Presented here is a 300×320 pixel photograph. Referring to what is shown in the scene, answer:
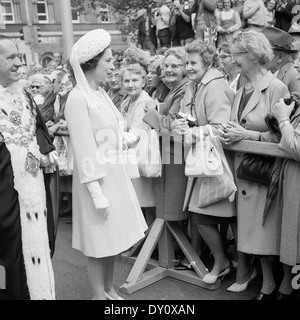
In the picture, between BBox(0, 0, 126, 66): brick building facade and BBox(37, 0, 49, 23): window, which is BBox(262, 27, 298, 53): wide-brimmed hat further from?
BBox(37, 0, 49, 23): window

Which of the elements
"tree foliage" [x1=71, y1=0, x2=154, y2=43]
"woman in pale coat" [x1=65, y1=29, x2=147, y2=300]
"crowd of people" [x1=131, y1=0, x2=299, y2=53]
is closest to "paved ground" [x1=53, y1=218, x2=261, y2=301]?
"woman in pale coat" [x1=65, y1=29, x2=147, y2=300]

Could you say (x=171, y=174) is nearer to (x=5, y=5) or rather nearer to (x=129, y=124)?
(x=129, y=124)

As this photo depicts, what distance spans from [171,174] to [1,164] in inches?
57.6

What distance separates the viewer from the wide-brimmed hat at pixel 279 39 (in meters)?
3.50

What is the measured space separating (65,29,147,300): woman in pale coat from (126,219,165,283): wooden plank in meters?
0.62

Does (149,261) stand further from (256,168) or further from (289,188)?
(289,188)

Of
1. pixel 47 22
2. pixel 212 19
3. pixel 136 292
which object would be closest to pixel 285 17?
pixel 212 19

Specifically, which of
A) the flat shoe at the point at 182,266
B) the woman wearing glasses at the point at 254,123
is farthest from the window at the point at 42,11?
the woman wearing glasses at the point at 254,123

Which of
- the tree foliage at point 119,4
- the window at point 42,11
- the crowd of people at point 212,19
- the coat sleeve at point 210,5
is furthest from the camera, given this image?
the window at point 42,11

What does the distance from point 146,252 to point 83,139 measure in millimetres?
1367

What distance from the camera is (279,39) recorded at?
3508 millimetres

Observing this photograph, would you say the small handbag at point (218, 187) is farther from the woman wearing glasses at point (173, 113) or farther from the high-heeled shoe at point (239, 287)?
the high-heeled shoe at point (239, 287)

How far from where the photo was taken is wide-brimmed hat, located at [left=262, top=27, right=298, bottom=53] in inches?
138
